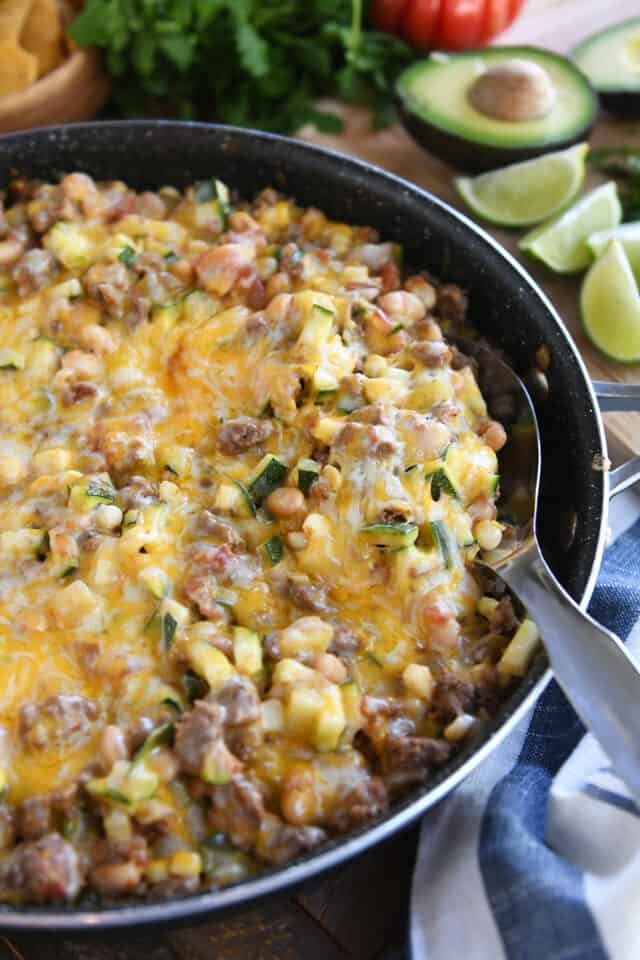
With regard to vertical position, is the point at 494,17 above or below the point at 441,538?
above

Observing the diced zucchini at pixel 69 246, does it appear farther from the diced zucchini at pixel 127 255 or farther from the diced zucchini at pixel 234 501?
the diced zucchini at pixel 234 501

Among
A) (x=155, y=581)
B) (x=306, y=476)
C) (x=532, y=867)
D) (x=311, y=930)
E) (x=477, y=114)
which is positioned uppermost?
(x=477, y=114)

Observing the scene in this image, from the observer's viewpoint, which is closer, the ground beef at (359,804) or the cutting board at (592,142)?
the ground beef at (359,804)

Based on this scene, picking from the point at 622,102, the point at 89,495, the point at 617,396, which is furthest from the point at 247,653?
the point at 622,102

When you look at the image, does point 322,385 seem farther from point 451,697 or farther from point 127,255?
point 451,697

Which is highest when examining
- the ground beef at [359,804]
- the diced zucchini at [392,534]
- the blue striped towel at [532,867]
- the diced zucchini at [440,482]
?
the diced zucchini at [440,482]

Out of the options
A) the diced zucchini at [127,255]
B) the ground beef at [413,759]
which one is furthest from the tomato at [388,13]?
the ground beef at [413,759]

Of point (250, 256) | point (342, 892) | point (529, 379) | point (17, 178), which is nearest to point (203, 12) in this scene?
point (17, 178)
